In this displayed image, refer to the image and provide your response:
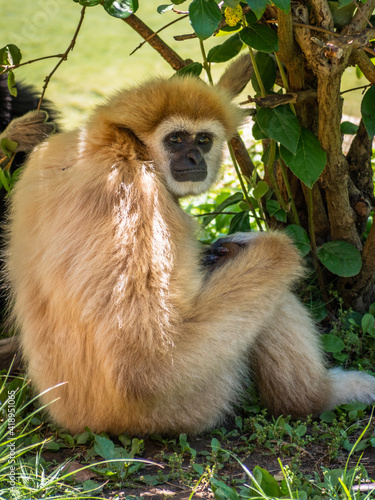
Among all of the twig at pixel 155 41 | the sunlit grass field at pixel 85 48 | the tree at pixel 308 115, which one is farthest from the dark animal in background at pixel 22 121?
the sunlit grass field at pixel 85 48

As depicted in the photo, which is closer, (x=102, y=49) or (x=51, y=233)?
(x=51, y=233)

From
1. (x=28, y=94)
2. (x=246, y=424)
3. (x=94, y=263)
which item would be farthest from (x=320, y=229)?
(x=28, y=94)

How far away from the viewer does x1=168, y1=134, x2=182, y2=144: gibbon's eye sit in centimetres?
401

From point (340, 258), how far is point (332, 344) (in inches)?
24.7

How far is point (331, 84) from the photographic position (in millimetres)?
3934

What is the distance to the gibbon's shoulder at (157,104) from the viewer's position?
12.5ft

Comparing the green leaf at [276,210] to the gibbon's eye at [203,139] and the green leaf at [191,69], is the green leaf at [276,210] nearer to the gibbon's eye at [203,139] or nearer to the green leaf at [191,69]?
the gibbon's eye at [203,139]

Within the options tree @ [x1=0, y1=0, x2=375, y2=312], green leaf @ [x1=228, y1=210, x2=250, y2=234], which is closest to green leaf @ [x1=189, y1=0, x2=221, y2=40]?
tree @ [x1=0, y1=0, x2=375, y2=312]

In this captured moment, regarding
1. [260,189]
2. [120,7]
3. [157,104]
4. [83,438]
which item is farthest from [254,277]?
[120,7]

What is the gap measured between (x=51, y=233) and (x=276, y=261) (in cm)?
129

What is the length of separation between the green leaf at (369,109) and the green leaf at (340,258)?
2.90 ft

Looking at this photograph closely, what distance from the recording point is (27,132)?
4.85m

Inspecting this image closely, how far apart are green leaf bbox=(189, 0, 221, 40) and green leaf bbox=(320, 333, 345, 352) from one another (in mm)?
2274

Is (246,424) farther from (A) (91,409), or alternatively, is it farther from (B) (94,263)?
(B) (94,263)
